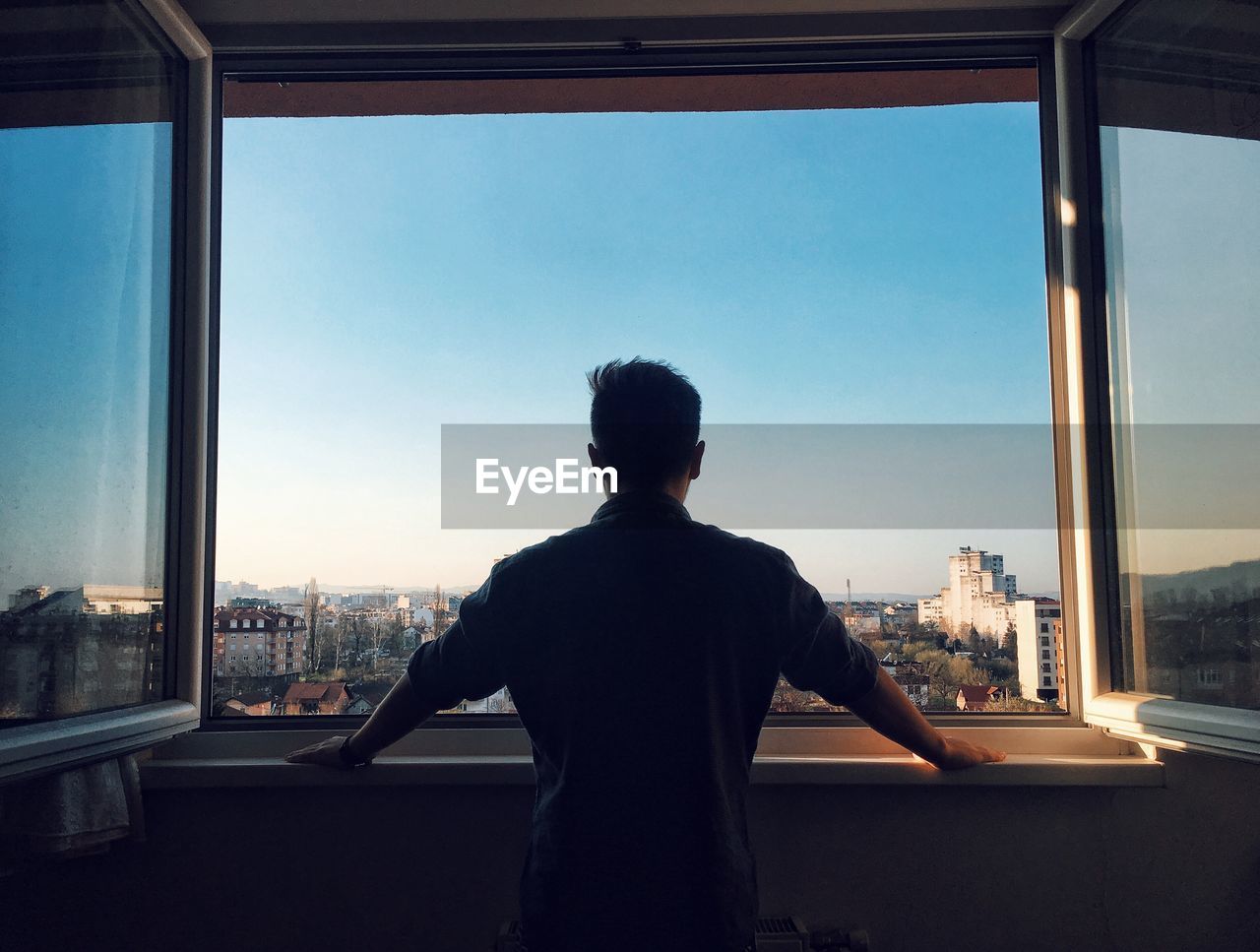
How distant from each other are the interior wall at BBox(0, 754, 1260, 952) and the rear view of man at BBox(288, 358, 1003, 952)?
50cm

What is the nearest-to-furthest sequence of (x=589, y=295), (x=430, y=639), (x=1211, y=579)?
(x=1211, y=579) < (x=430, y=639) < (x=589, y=295)

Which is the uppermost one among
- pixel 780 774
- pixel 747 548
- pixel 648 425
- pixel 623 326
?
pixel 623 326

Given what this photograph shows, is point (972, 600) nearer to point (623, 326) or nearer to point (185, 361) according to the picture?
point (623, 326)

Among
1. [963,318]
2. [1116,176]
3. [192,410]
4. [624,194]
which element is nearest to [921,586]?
[963,318]

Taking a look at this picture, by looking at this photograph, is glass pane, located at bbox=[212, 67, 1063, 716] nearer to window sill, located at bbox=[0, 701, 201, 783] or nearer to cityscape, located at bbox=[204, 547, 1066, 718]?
cityscape, located at bbox=[204, 547, 1066, 718]

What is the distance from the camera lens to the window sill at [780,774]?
1.45m

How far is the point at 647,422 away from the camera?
110 cm

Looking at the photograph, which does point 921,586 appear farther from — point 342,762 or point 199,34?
point 199,34

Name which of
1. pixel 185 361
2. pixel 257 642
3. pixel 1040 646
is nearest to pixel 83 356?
pixel 185 361

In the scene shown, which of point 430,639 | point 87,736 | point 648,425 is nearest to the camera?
point 648,425

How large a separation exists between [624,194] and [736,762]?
1.27m

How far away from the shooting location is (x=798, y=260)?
174cm

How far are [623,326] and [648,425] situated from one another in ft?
2.17

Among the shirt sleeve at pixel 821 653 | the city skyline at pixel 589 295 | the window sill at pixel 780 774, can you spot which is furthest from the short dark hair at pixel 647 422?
the window sill at pixel 780 774
